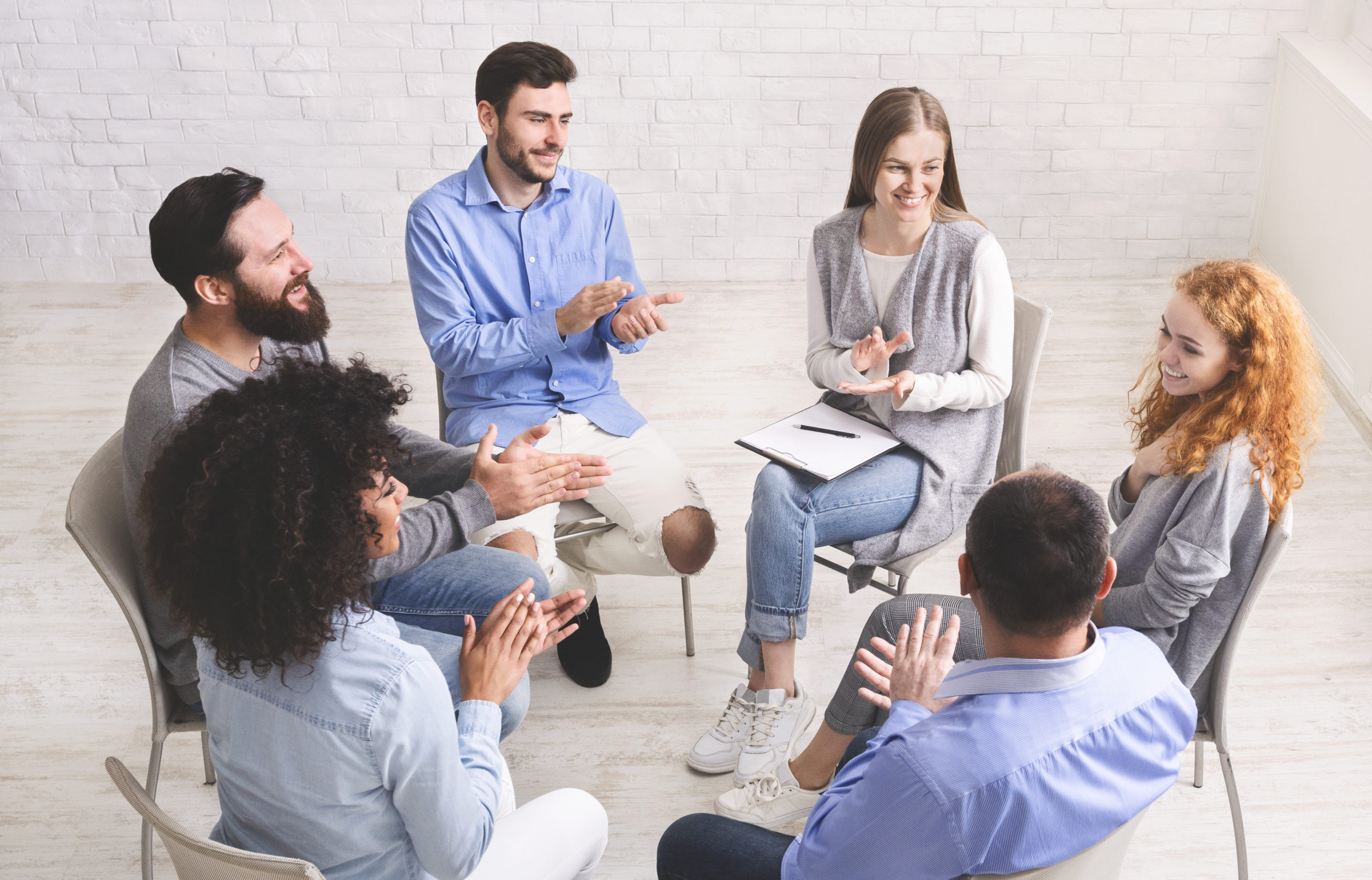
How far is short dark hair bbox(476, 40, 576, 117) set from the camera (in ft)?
8.54

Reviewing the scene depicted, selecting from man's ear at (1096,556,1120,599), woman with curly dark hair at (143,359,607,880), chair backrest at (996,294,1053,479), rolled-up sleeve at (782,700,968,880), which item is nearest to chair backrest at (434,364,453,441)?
woman with curly dark hair at (143,359,607,880)

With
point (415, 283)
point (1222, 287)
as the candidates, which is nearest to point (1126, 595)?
point (1222, 287)

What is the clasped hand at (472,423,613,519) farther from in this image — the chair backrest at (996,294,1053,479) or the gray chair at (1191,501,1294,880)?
the gray chair at (1191,501,1294,880)

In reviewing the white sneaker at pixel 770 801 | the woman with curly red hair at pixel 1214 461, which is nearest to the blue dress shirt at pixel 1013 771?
the woman with curly red hair at pixel 1214 461

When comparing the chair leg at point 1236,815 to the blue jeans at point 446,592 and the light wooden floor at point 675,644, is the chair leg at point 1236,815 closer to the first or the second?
the light wooden floor at point 675,644

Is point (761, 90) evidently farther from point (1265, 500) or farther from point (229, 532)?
point (229, 532)

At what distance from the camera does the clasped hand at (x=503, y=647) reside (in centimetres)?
166

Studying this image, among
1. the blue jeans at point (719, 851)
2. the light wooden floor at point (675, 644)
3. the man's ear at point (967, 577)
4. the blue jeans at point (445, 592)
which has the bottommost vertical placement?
the light wooden floor at point (675, 644)

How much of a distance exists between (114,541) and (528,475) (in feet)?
2.35

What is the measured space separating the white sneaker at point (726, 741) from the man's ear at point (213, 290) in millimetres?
1331

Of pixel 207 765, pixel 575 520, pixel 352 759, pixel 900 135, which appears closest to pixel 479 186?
pixel 575 520

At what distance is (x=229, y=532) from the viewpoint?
136 cm

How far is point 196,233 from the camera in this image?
2.16 metres

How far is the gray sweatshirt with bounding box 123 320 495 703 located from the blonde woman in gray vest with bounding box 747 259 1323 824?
0.77 meters
